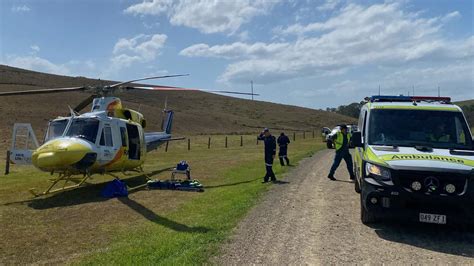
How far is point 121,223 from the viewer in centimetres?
927

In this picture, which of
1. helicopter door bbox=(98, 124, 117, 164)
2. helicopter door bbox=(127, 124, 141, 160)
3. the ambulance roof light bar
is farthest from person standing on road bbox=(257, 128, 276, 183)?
the ambulance roof light bar

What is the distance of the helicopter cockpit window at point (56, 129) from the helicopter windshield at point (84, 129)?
27 cm

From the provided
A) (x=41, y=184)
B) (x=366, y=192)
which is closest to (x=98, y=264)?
(x=366, y=192)

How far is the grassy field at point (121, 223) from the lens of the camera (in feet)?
22.7

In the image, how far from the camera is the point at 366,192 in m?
7.53

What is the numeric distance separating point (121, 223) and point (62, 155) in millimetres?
3842

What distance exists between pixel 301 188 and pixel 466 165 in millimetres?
6191

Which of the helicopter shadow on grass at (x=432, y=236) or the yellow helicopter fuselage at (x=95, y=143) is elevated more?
the yellow helicopter fuselage at (x=95, y=143)

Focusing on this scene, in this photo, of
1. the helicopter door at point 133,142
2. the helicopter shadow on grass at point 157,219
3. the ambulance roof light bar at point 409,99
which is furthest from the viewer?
the helicopter door at point 133,142

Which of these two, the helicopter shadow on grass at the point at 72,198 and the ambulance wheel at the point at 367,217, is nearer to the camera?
the ambulance wheel at the point at 367,217

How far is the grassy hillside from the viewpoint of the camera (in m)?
52.0

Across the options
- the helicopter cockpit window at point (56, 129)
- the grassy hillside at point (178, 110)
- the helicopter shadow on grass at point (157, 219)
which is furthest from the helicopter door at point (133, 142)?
the grassy hillside at point (178, 110)

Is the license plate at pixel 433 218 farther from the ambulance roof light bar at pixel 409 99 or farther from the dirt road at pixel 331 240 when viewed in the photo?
the ambulance roof light bar at pixel 409 99

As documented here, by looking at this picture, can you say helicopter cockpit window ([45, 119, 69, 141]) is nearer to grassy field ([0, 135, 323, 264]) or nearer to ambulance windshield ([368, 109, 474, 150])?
grassy field ([0, 135, 323, 264])
